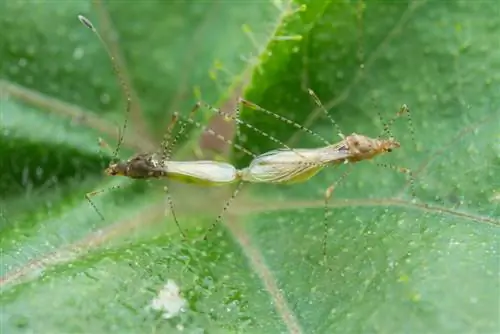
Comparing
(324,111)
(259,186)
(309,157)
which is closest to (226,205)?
(259,186)

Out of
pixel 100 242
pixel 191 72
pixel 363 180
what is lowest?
pixel 100 242

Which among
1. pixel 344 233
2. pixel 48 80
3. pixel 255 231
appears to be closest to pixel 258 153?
pixel 255 231

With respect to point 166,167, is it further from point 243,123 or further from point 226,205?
point 243,123

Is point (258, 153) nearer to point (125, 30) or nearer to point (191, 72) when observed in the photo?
point (191, 72)

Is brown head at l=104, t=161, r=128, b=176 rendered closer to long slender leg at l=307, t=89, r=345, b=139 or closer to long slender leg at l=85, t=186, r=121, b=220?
long slender leg at l=85, t=186, r=121, b=220

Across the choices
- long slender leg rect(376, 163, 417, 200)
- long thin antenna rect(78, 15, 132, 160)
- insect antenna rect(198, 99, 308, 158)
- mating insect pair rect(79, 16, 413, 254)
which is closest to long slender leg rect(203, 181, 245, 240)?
mating insect pair rect(79, 16, 413, 254)

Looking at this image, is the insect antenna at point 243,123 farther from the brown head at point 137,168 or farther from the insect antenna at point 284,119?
the brown head at point 137,168

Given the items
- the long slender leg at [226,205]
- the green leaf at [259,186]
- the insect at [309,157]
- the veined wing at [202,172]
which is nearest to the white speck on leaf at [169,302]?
the green leaf at [259,186]
